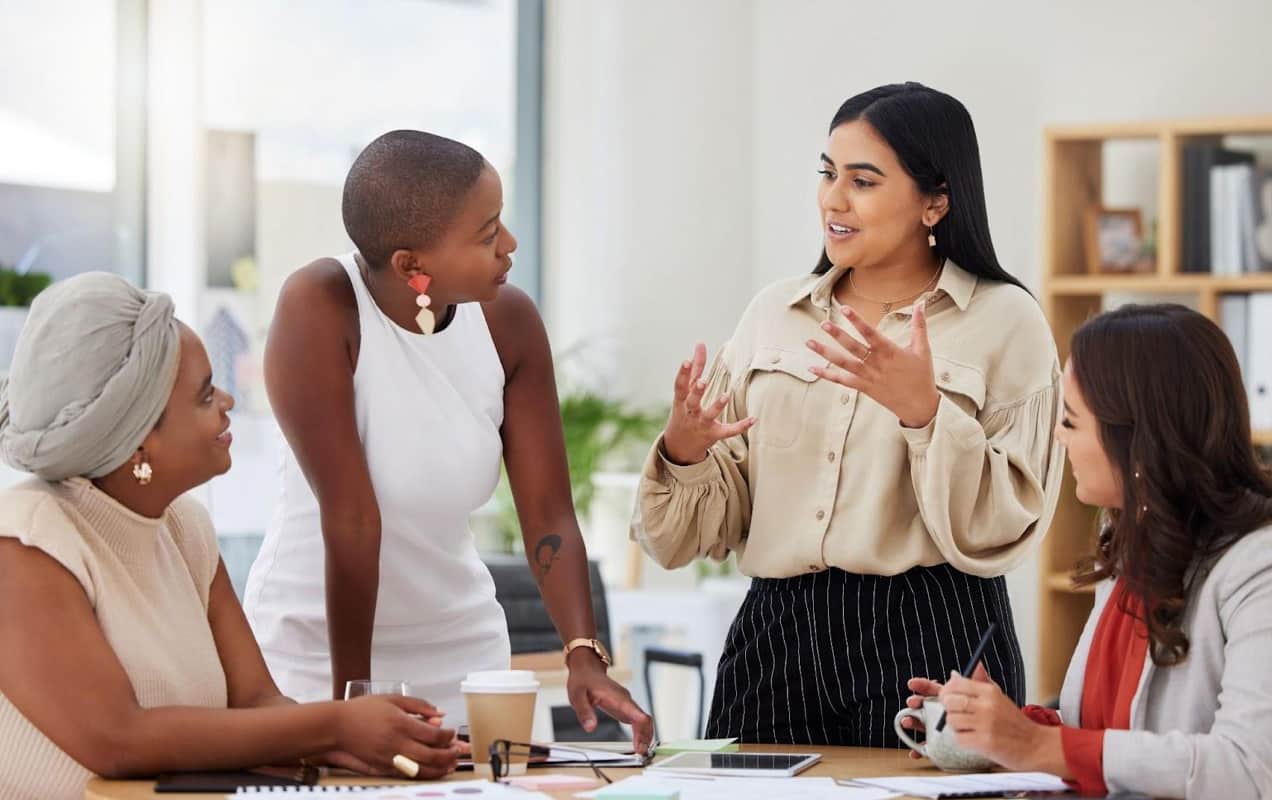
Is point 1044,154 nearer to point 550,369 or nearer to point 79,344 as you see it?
point 550,369

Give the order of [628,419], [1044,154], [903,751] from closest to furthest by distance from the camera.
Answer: [903,751]
[1044,154]
[628,419]

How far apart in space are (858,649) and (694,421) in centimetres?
38

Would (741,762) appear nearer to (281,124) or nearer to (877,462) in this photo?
(877,462)

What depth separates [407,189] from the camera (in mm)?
2311

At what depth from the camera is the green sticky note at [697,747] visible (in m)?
2.14

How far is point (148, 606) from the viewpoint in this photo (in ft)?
6.63

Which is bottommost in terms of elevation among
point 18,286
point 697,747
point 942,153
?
point 697,747

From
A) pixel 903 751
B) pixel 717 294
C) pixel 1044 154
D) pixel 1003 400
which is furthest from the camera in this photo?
pixel 717 294

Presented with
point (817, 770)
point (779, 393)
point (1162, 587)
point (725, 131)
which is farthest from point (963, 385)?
point (725, 131)

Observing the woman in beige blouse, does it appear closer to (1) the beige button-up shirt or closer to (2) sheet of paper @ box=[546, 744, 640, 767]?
(1) the beige button-up shirt

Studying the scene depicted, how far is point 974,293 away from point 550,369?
25.0 inches

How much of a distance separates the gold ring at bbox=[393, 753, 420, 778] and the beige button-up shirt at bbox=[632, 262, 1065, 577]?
24.7 inches

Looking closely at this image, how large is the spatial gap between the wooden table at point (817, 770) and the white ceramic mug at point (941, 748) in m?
0.02

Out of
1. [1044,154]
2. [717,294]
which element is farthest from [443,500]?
[717,294]
